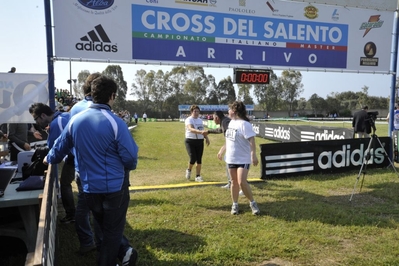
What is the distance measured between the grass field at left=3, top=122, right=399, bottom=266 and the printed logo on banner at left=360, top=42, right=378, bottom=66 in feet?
10.9

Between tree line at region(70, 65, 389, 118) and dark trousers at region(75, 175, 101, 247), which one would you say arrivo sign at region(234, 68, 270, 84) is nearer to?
dark trousers at region(75, 175, 101, 247)

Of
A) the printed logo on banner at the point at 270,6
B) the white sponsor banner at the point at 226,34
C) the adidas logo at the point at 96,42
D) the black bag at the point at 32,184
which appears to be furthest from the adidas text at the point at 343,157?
the black bag at the point at 32,184

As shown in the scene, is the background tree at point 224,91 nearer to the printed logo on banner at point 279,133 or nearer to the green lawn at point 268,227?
the printed logo on banner at point 279,133

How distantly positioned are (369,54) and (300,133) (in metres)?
6.98

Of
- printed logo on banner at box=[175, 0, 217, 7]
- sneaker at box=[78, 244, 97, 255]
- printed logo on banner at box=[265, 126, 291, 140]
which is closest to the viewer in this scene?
sneaker at box=[78, 244, 97, 255]

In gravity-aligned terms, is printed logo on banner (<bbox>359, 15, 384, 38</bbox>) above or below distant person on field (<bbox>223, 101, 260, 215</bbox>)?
above

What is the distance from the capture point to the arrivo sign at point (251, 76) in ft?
23.6

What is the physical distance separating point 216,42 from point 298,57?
2195 millimetres

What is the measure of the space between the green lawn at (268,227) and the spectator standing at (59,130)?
32cm

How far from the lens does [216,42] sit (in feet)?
22.7

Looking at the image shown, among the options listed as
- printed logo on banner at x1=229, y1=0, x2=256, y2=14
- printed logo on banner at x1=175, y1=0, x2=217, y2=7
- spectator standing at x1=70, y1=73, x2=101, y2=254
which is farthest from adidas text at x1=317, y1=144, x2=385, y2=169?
spectator standing at x1=70, y1=73, x2=101, y2=254

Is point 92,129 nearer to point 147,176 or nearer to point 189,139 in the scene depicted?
point 189,139

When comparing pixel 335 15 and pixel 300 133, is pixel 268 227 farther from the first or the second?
pixel 300 133

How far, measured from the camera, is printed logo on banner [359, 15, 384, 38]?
26.8 ft
